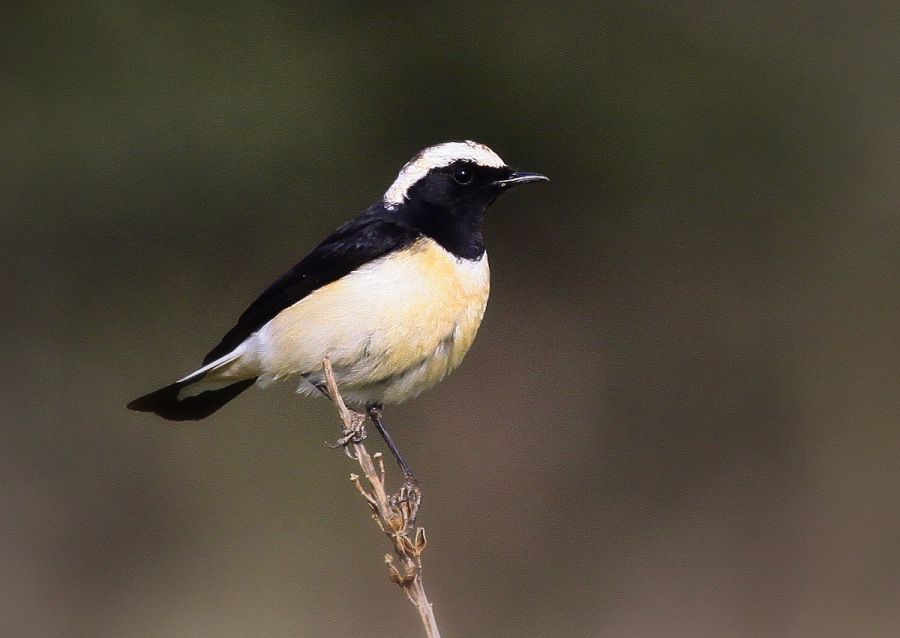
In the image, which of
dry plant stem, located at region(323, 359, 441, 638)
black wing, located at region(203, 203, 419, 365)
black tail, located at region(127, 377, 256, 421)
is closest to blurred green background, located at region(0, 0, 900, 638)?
black tail, located at region(127, 377, 256, 421)

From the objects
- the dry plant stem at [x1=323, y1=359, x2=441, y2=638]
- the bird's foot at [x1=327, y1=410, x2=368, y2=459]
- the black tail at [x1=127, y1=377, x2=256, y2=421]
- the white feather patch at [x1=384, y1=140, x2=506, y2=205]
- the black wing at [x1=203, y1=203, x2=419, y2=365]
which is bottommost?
the dry plant stem at [x1=323, y1=359, x2=441, y2=638]

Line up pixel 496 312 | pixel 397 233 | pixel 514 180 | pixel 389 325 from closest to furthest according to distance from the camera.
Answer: pixel 389 325
pixel 397 233
pixel 514 180
pixel 496 312

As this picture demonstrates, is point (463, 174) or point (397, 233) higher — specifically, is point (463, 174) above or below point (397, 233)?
above

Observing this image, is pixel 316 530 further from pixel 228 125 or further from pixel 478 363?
pixel 228 125

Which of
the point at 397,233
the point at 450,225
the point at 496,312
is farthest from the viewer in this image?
the point at 496,312

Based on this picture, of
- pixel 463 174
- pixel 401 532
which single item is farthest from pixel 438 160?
pixel 401 532

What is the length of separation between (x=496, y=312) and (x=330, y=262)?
543cm

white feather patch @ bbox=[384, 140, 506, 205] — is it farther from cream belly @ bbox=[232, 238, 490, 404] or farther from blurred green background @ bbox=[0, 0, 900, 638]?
blurred green background @ bbox=[0, 0, 900, 638]

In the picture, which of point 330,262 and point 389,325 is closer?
point 389,325

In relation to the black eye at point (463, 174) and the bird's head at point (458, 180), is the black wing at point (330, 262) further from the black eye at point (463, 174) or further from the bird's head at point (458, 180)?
the black eye at point (463, 174)

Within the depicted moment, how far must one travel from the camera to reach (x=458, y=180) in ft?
17.4

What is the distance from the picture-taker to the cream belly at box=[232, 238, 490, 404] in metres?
4.69

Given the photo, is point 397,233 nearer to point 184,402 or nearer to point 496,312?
point 184,402

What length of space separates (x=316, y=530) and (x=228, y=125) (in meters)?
4.18
